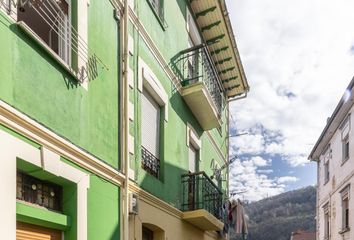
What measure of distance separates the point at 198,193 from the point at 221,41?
17.7 ft

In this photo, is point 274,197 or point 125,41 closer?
point 125,41

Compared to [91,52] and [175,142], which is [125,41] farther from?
[175,142]

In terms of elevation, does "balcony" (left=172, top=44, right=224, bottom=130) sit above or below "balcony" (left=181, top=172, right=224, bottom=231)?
above

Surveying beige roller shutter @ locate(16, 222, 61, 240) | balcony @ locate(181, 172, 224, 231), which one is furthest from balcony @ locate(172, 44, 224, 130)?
beige roller shutter @ locate(16, 222, 61, 240)

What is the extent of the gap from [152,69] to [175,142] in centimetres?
197

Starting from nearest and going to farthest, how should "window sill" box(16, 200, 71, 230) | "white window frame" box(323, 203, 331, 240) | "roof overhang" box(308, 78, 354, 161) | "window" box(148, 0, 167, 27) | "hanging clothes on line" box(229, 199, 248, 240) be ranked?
"window sill" box(16, 200, 71, 230), "window" box(148, 0, 167, 27), "hanging clothes on line" box(229, 199, 248, 240), "roof overhang" box(308, 78, 354, 161), "white window frame" box(323, 203, 331, 240)

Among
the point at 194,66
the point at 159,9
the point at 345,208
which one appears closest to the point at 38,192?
the point at 159,9

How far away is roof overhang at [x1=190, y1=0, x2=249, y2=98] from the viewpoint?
12.7m

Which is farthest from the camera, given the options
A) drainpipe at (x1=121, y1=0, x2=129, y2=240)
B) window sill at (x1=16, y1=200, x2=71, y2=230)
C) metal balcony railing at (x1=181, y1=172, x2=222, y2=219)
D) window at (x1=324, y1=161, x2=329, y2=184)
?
window at (x1=324, y1=161, x2=329, y2=184)

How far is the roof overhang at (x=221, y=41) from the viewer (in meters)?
12.7

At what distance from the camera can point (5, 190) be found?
13.8 ft

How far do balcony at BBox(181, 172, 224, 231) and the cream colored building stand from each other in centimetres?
746

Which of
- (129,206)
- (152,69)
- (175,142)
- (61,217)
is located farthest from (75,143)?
(175,142)

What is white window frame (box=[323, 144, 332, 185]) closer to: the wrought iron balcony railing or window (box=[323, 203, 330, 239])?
window (box=[323, 203, 330, 239])
